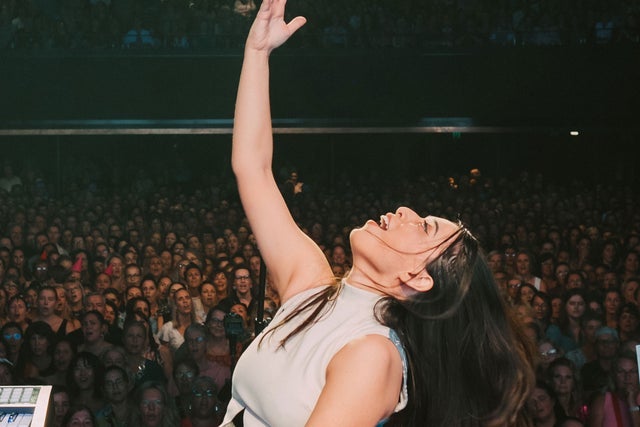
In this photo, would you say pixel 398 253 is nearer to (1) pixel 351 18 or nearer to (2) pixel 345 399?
(2) pixel 345 399

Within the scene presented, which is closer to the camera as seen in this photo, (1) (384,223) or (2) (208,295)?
(1) (384,223)

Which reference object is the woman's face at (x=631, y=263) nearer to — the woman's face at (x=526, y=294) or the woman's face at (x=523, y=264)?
the woman's face at (x=523, y=264)

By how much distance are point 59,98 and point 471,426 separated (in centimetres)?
1315

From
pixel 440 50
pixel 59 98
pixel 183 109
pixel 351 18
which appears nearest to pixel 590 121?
pixel 440 50

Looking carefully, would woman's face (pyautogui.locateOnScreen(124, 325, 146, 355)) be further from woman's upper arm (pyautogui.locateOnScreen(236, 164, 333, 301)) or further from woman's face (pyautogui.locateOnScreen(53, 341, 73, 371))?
woman's upper arm (pyautogui.locateOnScreen(236, 164, 333, 301))

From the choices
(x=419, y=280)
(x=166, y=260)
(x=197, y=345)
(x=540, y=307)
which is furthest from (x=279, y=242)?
(x=166, y=260)

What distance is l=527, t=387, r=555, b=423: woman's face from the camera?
15.9ft

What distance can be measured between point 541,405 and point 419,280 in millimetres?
3392

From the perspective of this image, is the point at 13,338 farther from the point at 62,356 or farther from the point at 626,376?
the point at 626,376

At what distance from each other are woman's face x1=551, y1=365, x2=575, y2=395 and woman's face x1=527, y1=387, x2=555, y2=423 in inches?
11.1

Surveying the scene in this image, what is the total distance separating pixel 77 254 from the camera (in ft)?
29.2

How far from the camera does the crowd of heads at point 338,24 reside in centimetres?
1405

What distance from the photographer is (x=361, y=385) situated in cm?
145

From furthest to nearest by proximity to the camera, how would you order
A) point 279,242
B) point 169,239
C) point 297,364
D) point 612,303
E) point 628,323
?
point 169,239 < point 612,303 < point 628,323 < point 279,242 < point 297,364
